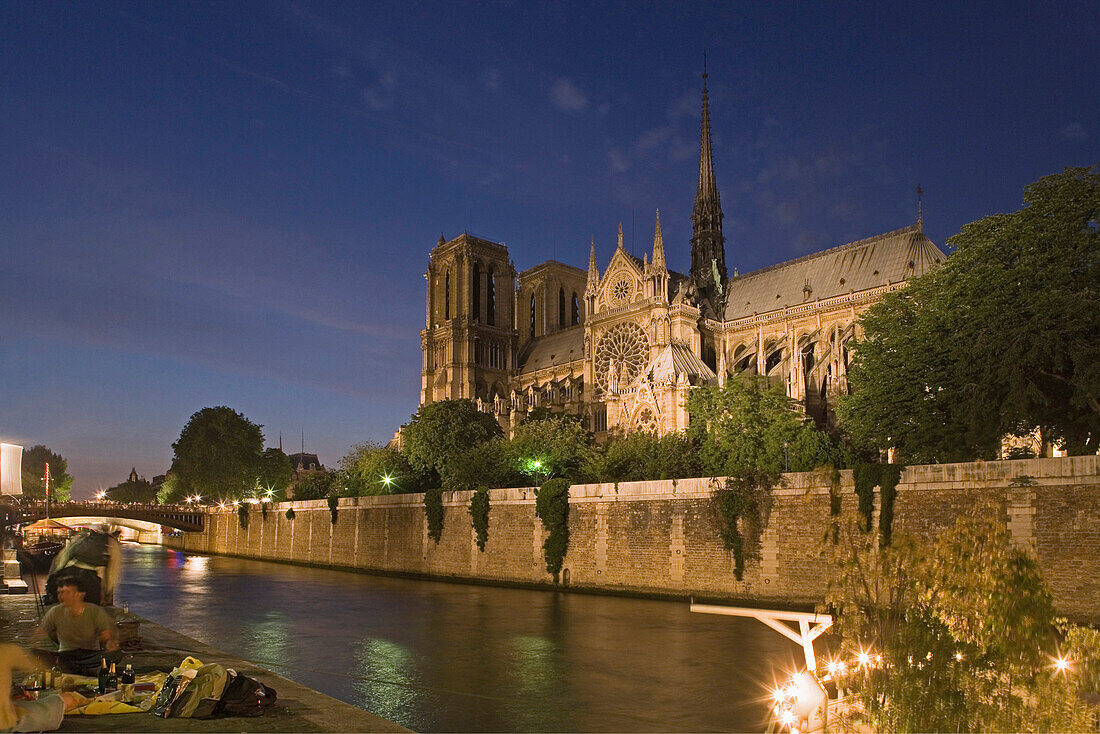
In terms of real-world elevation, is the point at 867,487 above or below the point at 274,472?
below

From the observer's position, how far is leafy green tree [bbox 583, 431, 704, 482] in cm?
3734

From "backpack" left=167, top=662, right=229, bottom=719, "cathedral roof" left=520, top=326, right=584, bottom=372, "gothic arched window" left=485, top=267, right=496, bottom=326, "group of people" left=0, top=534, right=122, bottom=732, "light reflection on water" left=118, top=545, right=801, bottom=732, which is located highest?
"gothic arched window" left=485, top=267, right=496, bottom=326

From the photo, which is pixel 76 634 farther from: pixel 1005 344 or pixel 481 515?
pixel 481 515

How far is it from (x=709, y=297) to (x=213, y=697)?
198 feet

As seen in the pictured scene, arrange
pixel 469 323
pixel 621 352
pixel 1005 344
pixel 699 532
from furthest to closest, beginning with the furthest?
pixel 469 323, pixel 621 352, pixel 699 532, pixel 1005 344

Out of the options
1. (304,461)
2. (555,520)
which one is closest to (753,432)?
(555,520)

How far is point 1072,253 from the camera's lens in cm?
2364

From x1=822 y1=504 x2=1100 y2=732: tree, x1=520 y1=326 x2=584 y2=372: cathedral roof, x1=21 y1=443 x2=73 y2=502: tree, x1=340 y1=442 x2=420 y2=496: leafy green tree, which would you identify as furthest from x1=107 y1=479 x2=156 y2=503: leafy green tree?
x1=822 y1=504 x2=1100 y2=732: tree

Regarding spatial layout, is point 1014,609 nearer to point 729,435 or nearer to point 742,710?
point 742,710

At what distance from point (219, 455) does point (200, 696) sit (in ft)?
238

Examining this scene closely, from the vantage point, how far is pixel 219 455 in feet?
252

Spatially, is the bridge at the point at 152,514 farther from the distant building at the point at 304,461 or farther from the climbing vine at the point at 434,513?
the distant building at the point at 304,461

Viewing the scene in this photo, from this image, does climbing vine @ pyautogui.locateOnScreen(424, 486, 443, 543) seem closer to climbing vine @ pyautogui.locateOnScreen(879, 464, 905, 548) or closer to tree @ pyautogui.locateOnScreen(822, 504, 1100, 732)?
climbing vine @ pyautogui.locateOnScreen(879, 464, 905, 548)

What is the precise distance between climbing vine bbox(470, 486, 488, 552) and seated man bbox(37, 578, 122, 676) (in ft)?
87.1
